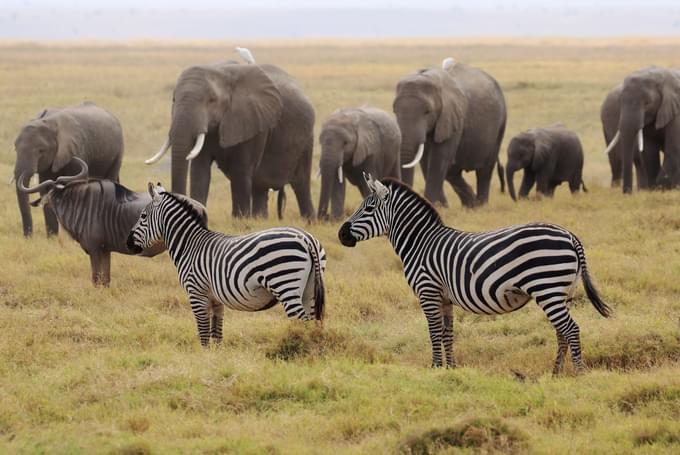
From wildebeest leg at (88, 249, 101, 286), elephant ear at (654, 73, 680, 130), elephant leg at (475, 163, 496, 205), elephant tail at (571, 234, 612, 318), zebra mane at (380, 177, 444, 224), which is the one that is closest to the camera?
elephant tail at (571, 234, 612, 318)

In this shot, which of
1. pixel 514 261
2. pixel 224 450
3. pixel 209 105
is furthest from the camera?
Answer: pixel 209 105

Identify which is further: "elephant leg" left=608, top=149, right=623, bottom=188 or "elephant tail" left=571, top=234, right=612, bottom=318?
"elephant leg" left=608, top=149, right=623, bottom=188

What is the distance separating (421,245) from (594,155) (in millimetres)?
18065

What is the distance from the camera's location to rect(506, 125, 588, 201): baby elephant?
19750 mm

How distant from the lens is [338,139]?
1627cm

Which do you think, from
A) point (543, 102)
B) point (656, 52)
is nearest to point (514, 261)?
point (543, 102)

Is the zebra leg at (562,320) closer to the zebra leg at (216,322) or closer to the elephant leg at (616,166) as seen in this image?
the zebra leg at (216,322)

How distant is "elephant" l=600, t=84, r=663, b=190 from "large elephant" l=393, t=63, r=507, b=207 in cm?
198

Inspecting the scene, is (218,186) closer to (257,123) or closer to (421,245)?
(257,123)

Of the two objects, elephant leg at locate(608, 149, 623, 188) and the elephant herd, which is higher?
the elephant herd

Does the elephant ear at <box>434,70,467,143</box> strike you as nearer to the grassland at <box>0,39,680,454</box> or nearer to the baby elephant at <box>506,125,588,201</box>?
the baby elephant at <box>506,125,588,201</box>

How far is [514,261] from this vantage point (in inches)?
321

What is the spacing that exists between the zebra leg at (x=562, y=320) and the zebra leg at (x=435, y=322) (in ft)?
2.80

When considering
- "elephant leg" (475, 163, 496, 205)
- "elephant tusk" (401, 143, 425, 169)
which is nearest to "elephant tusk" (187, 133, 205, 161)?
"elephant tusk" (401, 143, 425, 169)
